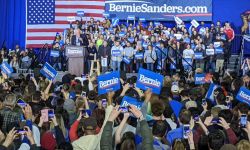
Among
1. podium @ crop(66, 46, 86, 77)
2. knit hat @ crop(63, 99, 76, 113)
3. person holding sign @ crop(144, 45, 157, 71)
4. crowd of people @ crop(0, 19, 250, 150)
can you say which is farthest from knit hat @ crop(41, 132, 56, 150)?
person holding sign @ crop(144, 45, 157, 71)

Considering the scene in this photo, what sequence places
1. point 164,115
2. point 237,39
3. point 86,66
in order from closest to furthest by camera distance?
point 164,115 → point 86,66 → point 237,39

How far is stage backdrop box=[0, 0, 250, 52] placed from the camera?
78.3ft

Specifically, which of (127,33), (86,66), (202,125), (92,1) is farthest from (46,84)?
(92,1)

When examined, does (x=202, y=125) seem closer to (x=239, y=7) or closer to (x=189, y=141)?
(x=189, y=141)

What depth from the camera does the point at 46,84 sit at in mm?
9953

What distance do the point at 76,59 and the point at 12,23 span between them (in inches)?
330

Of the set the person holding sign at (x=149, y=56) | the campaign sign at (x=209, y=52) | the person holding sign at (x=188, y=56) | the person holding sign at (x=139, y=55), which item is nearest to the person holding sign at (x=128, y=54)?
the person holding sign at (x=139, y=55)

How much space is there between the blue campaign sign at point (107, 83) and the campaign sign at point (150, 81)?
331 millimetres

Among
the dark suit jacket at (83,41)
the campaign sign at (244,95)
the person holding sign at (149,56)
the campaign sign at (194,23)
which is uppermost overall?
the campaign sign at (194,23)

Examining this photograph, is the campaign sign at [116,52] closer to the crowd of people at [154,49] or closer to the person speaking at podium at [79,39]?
the crowd of people at [154,49]

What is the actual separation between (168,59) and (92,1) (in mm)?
6344

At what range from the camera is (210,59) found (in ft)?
62.6

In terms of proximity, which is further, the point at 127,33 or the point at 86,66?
the point at 127,33

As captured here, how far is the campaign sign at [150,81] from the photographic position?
739cm
